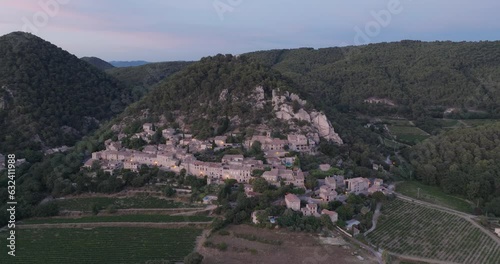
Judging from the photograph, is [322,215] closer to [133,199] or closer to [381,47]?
[133,199]

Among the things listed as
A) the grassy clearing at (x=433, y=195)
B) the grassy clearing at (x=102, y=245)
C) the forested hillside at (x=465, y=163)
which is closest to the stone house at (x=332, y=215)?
the grassy clearing at (x=102, y=245)

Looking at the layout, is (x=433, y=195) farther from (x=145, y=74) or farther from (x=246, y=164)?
(x=145, y=74)

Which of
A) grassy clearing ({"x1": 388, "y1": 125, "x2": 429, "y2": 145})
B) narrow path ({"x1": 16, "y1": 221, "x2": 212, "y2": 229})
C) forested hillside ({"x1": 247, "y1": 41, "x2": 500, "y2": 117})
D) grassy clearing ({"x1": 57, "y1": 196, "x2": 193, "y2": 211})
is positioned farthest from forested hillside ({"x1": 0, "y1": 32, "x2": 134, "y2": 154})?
grassy clearing ({"x1": 388, "y1": 125, "x2": 429, "y2": 145})

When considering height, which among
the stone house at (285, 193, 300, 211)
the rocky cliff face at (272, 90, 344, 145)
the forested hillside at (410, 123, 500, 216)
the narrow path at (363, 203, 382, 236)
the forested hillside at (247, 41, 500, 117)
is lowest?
the narrow path at (363, 203, 382, 236)

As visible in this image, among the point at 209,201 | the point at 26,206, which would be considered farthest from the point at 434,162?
the point at 26,206

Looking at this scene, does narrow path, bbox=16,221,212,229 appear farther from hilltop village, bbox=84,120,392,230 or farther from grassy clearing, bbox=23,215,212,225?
hilltop village, bbox=84,120,392,230
